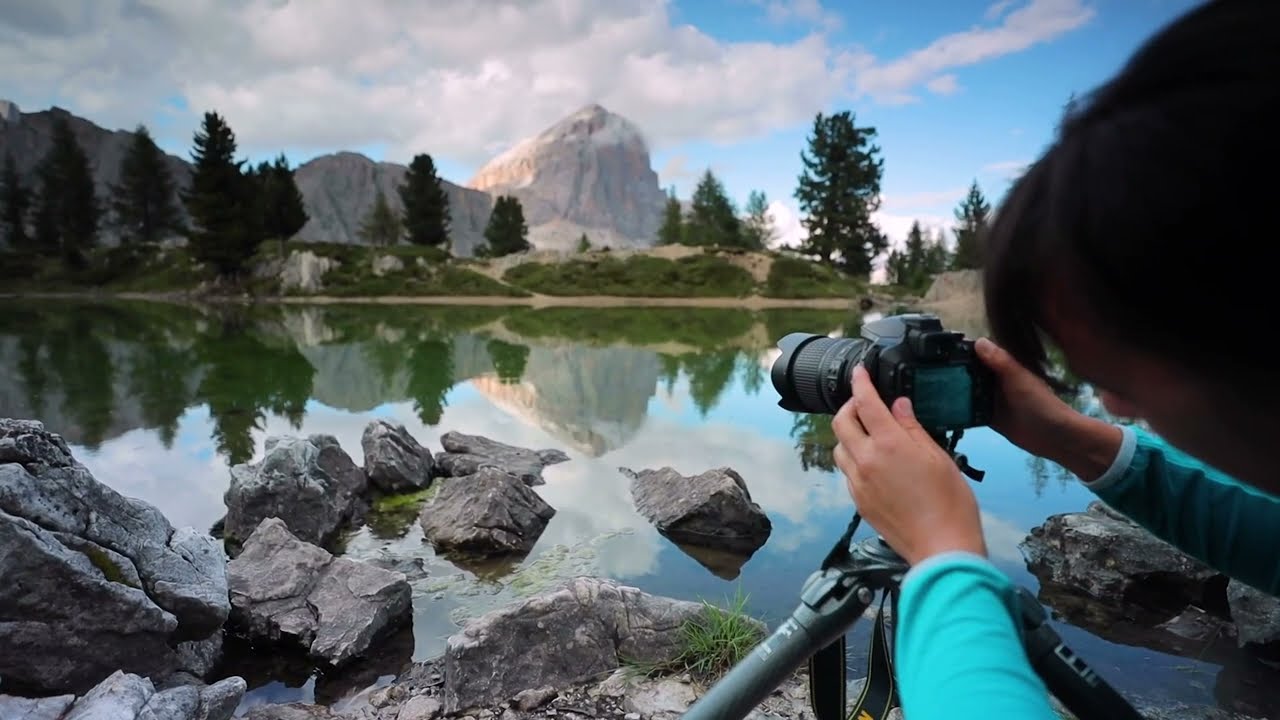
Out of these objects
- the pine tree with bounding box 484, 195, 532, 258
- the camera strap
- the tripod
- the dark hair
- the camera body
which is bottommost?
the camera strap

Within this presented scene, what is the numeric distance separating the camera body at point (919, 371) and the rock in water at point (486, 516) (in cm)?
429

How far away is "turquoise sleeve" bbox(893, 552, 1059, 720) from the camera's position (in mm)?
759

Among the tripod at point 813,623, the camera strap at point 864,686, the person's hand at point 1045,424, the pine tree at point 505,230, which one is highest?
the pine tree at point 505,230

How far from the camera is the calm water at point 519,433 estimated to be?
15.2ft

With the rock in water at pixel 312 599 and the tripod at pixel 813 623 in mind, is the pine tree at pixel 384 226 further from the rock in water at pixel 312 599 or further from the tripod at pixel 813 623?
the tripod at pixel 813 623

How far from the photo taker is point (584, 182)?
140 meters

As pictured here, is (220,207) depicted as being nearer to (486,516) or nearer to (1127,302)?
(486,516)

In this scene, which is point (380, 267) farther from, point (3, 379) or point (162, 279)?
point (3, 379)

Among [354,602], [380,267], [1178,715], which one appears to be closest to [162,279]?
[380,267]

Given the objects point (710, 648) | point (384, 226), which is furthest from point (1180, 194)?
point (384, 226)

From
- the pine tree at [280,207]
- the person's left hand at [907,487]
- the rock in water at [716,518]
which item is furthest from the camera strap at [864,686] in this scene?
the pine tree at [280,207]

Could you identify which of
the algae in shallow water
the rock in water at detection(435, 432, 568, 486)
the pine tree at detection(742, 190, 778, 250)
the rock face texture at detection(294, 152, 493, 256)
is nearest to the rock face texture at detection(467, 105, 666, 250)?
the rock face texture at detection(294, 152, 493, 256)

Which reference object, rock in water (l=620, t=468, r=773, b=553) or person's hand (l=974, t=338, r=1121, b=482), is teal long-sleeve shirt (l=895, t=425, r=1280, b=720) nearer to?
person's hand (l=974, t=338, r=1121, b=482)

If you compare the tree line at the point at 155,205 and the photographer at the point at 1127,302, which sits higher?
the tree line at the point at 155,205
